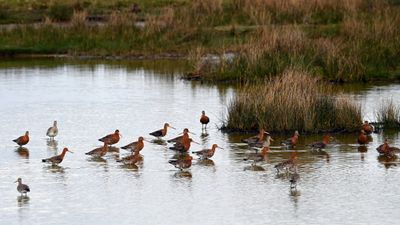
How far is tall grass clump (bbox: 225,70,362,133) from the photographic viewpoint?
2252cm

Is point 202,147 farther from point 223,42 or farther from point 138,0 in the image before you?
point 138,0

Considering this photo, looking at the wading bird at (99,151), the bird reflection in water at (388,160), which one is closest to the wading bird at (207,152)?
the wading bird at (99,151)

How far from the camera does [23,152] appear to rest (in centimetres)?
2123

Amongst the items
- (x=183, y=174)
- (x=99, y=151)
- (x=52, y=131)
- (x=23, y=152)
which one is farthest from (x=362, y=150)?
(x=23, y=152)

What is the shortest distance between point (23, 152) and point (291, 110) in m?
5.59

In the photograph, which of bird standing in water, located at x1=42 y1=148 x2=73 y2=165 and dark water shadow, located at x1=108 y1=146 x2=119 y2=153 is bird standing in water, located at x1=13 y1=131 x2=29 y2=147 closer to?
dark water shadow, located at x1=108 y1=146 x2=119 y2=153

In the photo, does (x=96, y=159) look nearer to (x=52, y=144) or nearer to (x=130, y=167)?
(x=130, y=167)

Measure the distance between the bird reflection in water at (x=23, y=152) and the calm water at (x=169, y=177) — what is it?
0.04 meters

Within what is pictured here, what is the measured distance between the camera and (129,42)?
40.6 metres

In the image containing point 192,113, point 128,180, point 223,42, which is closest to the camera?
point 128,180

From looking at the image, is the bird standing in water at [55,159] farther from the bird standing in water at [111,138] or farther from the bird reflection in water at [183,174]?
the bird reflection in water at [183,174]

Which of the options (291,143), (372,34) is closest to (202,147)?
(291,143)

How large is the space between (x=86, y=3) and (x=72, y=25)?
38.1 feet

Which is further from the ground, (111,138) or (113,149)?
(111,138)
